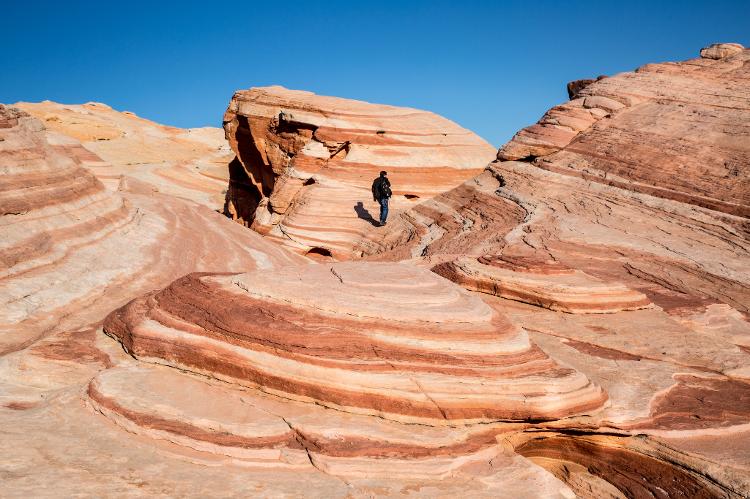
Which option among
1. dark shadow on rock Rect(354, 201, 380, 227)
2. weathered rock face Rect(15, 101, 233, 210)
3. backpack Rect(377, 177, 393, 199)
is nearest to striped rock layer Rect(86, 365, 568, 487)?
backpack Rect(377, 177, 393, 199)

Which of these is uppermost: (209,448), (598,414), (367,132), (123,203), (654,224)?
(367,132)

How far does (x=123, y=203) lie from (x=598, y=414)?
10483 millimetres

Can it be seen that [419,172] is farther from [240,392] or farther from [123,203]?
[240,392]

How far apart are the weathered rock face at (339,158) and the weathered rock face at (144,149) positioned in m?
8.98

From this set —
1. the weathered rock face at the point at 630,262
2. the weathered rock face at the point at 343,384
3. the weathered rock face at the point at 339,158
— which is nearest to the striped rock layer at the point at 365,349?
the weathered rock face at the point at 343,384

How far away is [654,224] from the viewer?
1412 cm

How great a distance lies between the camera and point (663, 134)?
57.1 feet

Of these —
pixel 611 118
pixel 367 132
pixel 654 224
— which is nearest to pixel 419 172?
pixel 367 132

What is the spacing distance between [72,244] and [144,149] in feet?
139

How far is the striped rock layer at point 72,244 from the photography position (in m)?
8.44

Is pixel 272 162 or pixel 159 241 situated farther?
pixel 272 162

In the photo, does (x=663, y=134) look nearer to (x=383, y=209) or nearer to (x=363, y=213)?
(x=383, y=209)

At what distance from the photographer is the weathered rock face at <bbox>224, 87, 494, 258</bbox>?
22.3 metres

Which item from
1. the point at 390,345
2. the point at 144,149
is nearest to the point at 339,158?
the point at 390,345
